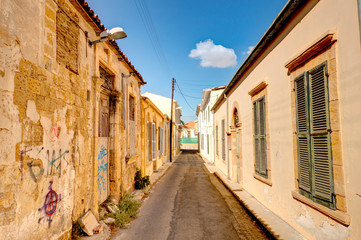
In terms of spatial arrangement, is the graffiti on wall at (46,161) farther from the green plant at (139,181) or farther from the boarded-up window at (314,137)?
the green plant at (139,181)

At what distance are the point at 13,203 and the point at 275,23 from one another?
217 inches

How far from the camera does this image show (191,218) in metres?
5.70

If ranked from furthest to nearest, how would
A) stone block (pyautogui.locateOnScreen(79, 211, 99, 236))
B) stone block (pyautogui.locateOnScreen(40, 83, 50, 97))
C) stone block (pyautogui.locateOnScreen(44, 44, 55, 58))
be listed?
stone block (pyautogui.locateOnScreen(79, 211, 99, 236)) < stone block (pyautogui.locateOnScreen(44, 44, 55, 58)) < stone block (pyautogui.locateOnScreen(40, 83, 50, 97))

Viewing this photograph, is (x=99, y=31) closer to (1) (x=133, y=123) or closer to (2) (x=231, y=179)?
(1) (x=133, y=123)

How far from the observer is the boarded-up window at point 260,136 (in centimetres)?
604

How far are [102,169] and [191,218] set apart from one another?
2.55 metres

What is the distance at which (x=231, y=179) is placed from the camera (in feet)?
33.9

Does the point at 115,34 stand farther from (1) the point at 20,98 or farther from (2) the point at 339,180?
(2) the point at 339,180

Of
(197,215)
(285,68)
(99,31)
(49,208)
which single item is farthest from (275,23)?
(49,208)

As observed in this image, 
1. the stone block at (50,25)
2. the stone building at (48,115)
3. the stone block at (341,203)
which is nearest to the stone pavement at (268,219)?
the stone block at (341,203)

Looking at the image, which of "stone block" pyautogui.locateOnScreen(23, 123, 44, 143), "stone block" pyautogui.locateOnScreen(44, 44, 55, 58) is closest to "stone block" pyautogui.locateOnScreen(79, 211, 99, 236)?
"stone block" pyautogui.locateOnScreen(23, 123, 44, 143)

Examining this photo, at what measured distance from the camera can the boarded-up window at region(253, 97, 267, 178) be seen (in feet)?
19.8

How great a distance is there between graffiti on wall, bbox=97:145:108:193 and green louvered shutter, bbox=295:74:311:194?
4411 mm

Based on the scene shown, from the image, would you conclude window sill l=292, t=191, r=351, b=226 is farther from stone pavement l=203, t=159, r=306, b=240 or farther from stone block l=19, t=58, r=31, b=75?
stone block l=19, t=58, r=31, b=75
